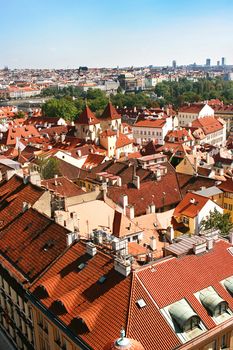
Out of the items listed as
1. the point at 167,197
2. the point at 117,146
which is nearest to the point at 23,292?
the point at 167,197

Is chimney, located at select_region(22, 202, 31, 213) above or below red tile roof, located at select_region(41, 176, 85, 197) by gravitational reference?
above

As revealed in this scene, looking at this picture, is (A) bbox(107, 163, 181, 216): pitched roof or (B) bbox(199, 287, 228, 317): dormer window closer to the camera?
(B) bbox(199, 287, 228, 317): dormer window

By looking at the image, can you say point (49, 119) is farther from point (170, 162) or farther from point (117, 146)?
point (170, 162)

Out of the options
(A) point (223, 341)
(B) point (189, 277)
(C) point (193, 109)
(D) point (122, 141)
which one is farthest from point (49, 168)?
(C) point (193, 109)

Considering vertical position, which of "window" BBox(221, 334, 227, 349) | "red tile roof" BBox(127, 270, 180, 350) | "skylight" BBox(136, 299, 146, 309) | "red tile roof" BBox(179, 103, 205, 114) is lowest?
"window" BBox(221, 334, 227, 349)

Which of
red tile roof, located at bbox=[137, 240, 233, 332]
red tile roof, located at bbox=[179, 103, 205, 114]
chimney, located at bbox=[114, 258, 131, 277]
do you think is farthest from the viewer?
red tile roof, located at bbox=[179, 103, 205, 114]

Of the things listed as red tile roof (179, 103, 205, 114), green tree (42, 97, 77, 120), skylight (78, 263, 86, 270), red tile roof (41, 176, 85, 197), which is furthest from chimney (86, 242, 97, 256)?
green tree (42, 97, 77, 120)

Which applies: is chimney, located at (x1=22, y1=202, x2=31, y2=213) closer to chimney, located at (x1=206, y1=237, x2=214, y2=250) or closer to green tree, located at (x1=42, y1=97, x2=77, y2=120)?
chimney, located at (x1=206, y1=237, x2=214, y2=250)

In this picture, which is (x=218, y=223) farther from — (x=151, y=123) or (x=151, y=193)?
(x=151, y=123)
